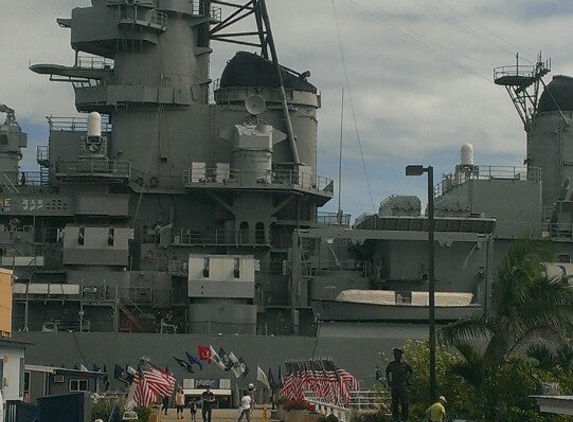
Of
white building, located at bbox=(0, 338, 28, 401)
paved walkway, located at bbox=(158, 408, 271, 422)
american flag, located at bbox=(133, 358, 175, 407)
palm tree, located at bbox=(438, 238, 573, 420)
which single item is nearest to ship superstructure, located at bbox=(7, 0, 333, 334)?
paved walkway, located at bbox=(158, 408, 271, 422)

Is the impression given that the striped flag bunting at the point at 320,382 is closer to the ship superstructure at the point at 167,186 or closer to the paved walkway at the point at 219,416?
the paved walkway at the point at 219,416

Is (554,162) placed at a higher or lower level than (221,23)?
lower

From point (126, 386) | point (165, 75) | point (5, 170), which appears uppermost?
point (165, 75)

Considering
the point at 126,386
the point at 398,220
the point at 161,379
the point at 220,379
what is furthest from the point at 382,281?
the point at 161,379

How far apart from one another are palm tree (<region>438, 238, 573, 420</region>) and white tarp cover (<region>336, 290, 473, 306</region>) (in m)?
15.3

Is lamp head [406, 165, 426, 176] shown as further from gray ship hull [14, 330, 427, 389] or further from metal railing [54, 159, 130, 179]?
metal railing [54, 159, 130, 179]

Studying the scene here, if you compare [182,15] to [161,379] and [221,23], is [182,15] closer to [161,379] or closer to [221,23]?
[221,23]

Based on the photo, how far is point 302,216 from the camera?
48.5 m

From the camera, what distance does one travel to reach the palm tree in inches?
1111

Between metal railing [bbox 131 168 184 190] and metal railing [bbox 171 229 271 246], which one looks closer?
metal railing [bbox 171 229 271 246]

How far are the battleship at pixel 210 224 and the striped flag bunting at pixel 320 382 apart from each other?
5.11m

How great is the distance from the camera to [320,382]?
113 feet

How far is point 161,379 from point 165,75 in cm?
1546

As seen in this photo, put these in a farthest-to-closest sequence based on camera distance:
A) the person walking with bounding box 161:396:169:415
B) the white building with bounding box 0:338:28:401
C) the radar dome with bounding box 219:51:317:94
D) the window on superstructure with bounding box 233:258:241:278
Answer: the radar dome with bounding box 219:51:317:94, the window on superstructure with bounding box 233:258:241:278, the person walking with bounding box 161:396:169:415, the white building with bounding box 0:338:28:401
